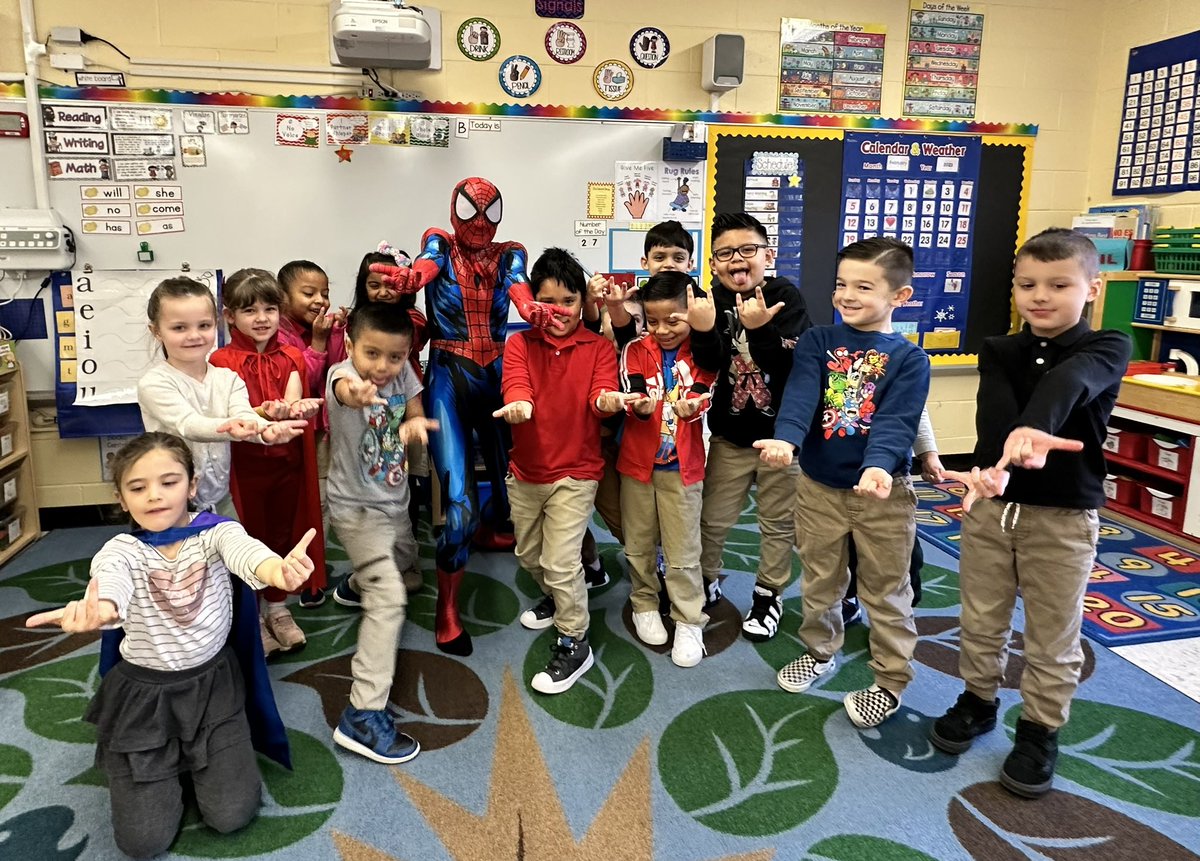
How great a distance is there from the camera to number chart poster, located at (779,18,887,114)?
12.1ft

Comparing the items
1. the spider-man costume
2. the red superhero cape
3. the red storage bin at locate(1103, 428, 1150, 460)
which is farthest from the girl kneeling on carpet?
the red storage bin at locate(1103, 428, 1150, 460)

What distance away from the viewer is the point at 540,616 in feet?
8.18

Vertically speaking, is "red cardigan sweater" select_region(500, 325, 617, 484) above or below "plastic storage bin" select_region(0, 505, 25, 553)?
above

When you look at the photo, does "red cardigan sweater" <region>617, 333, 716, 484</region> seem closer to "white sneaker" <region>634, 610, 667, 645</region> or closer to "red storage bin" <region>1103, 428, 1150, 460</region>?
"white sneaker" <region>634, 610, 667, 645</region>

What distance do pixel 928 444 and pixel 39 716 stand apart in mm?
2377

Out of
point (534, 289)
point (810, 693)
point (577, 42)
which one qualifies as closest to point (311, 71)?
point (577, 42)

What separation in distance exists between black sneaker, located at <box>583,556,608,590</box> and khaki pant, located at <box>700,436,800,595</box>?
0.49m

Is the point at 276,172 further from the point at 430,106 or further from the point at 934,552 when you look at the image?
the point at 934,552

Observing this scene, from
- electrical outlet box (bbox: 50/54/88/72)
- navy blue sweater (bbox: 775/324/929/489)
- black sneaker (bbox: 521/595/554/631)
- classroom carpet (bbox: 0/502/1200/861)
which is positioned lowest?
classroom carpet (bbox: 0/502/1200/861)

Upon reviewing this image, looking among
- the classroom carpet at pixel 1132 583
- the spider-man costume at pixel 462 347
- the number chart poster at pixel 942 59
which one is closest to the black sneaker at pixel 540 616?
the spider-man costume at pixel 462 347

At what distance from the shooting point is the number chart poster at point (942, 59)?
12.5 feet

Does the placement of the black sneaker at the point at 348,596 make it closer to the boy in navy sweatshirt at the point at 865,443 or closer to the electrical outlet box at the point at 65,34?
the boy in navy sweatshirt at the point at 865,443

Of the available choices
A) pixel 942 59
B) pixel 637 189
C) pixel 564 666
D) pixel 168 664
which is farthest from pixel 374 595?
pixel 942 59

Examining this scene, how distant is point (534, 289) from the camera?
2172 mm
